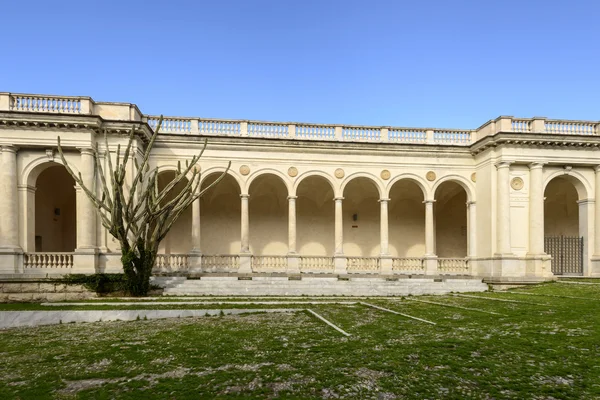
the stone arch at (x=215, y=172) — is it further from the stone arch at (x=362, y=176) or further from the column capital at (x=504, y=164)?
the column capital at (x=504, y=164)

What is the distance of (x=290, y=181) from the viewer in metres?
22.2

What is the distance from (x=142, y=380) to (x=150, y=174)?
53.1 feet

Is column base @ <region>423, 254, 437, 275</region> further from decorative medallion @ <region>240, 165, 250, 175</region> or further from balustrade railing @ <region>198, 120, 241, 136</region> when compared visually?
balustrade railing @ <region>198, 120, 241, 136</region>

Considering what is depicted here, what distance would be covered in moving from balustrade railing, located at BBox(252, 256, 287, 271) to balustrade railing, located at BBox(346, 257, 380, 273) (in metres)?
3.68

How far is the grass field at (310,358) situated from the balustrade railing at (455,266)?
11851 mm

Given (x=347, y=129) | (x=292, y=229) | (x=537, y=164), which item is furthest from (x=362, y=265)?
(x=537, y=164)

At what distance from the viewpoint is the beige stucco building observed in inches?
707

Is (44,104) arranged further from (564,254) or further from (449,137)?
(564,254)

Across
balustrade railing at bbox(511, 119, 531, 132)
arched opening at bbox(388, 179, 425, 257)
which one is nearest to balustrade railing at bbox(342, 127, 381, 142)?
arched opening at bbox(388, 179, 425, 257)

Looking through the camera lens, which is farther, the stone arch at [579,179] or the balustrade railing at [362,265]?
the balustrade railing at [362,265]

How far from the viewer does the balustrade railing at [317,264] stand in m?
23.7

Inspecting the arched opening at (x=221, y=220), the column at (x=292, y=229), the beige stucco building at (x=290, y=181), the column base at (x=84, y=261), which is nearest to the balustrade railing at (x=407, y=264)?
the beige stucco building at (x=290, y=181)

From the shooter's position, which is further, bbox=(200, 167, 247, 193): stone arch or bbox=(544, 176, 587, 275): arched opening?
bbox=(544, 176, 587, 275): arched opening

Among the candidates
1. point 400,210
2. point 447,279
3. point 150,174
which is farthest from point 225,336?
point 400,210
